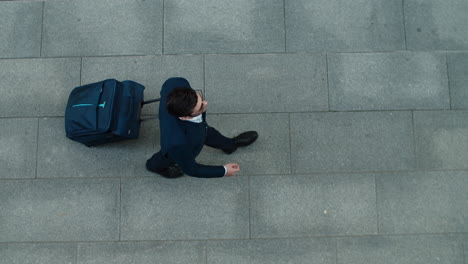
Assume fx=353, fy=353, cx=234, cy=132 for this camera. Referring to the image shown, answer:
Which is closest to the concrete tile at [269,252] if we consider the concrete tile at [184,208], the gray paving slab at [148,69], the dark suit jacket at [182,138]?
the concrete tile at [184,208]

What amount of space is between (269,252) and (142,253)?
5.11 feet

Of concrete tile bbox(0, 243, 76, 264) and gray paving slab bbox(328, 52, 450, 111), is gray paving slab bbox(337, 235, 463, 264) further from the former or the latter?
concrete tile bbox(0, 243, 76, 264)

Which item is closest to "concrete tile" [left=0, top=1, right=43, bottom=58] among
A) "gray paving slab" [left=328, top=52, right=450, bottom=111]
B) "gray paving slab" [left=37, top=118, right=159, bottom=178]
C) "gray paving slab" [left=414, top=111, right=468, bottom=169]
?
"gray paving slab" [left=37, top=118, right=159, bottom=178]

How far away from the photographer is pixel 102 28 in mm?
4734

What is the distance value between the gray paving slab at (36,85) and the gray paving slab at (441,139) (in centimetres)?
455

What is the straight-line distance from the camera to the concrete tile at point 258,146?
177 inches

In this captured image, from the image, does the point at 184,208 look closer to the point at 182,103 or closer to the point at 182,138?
the point at 182,138

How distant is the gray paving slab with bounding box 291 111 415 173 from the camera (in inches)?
178

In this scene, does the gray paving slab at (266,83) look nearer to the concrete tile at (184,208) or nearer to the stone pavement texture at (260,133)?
the stone pavement texture at (260,133)

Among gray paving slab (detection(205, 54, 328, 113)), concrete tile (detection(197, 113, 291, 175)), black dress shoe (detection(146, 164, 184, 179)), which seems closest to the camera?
black dress shoe (detection(146, 164, 184, 179))

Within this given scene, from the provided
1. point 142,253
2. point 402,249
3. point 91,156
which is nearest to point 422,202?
point 402,249

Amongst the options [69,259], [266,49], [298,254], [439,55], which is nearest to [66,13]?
[266,49]

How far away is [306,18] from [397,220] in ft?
9.47

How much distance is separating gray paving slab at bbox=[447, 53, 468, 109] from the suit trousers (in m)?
3.04
